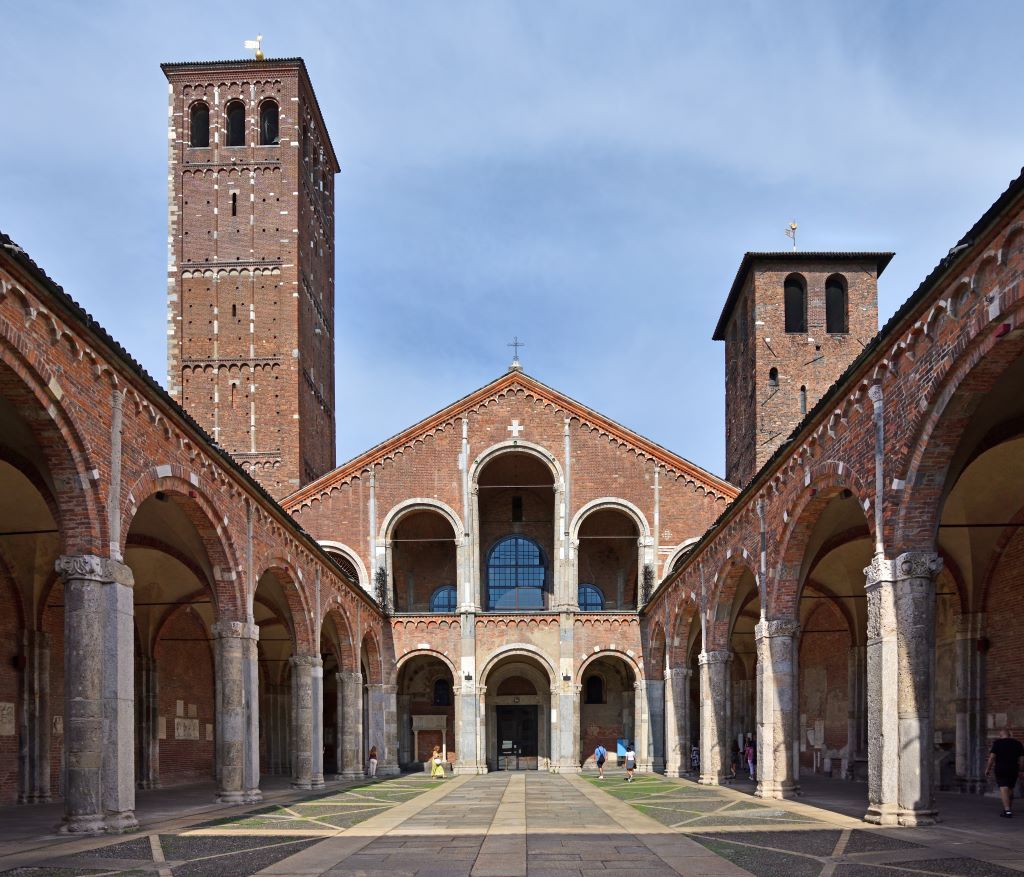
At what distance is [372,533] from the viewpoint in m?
37.4

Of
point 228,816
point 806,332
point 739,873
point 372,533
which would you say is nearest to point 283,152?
point 372,533

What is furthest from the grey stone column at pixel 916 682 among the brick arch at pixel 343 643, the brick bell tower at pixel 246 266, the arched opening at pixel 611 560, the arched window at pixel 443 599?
the brick bell tower at pixel 246 266

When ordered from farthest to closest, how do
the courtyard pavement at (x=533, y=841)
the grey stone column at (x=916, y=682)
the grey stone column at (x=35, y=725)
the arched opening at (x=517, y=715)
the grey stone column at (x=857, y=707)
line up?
1. the arched opening at (x=517, y=715)
2. the grey stone column at (x=857, y=707)
3. the grey stone column at (x=35, y=725)
4. the grey stone column at (x=916, y=682)
5. the courtyard pavement at (x=533, y=841)

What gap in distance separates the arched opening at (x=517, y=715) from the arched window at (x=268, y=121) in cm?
2439

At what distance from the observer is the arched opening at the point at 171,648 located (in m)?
21.1

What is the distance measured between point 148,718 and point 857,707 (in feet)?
55.7

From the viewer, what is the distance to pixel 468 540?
3722 cm

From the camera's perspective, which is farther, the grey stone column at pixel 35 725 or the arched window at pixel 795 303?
the arched window at pixel 795 303

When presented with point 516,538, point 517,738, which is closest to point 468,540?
point 516,538

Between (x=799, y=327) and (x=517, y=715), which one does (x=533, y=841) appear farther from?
(x=799, y=327)

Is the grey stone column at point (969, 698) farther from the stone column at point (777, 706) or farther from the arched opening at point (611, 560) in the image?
the arched opening at point (611, 560)

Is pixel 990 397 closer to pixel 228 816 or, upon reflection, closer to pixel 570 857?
pixel 570 857

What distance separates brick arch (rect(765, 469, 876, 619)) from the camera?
15820mm

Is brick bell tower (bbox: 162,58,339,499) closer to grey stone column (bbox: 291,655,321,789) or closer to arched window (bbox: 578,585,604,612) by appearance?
arched window (bbox: 578,585,604,612)
